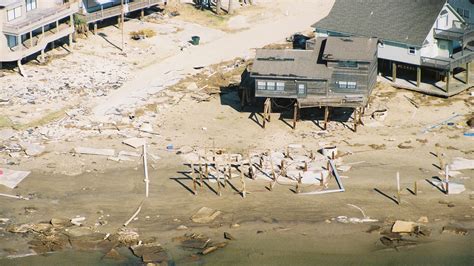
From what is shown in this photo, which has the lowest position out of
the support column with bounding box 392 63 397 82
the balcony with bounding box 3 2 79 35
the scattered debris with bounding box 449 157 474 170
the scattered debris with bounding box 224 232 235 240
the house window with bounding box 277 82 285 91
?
the scattered debris with bounding box 224 232 235 240

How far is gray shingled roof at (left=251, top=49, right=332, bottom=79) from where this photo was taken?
7769cm

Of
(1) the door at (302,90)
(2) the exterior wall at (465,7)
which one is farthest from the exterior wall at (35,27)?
(2) the exterior wall at (465,7)

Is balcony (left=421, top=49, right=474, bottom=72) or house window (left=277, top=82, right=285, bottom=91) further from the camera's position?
balcony (left=421, top=49, right=474, bottom=72)

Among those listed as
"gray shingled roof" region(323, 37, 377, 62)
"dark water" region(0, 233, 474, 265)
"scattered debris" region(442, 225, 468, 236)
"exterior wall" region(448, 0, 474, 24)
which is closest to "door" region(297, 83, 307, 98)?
"gray shingled roof" region(323, 37, 377, 62)

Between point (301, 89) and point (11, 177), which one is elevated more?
point (301, 89)

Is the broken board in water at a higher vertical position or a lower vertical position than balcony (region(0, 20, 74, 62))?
lower

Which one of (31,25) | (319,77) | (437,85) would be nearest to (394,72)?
(437,85)

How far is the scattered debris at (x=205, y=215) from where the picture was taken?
64438 mm

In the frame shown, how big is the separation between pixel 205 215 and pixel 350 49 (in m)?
22.2

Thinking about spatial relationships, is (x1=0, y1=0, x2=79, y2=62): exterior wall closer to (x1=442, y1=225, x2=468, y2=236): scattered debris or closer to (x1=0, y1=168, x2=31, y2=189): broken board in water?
(x1=0, y1=168, x2=31, y2=189): broken board in water

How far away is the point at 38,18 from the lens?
3445 inches

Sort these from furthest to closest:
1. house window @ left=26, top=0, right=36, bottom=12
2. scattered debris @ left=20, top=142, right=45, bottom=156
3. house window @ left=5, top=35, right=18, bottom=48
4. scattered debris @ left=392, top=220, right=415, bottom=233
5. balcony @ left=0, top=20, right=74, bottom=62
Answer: house window @ left=26, top=0, right=36, bottom=12 → house window @ left=5, top=35, right=18, bottom=48 → balcony @ left=0, top=20, right=74, bottom=62 → scattered debris @ left=20, top=142, right=45, bottom=156 → scattered debris @ left=392, top=220, right=415, bottom=233

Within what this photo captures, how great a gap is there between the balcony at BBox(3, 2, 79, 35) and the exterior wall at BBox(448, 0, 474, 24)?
36704 millimetres

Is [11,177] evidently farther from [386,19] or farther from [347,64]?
[386,19]
